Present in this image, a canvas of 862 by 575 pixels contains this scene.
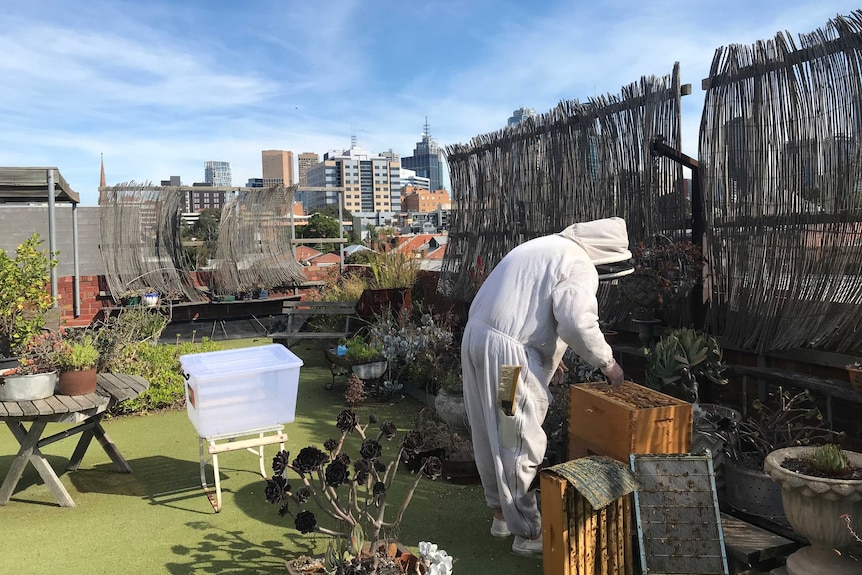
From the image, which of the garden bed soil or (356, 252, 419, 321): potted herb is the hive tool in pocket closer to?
the garden bed soil

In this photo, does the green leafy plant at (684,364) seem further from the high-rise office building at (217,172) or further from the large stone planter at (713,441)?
the high-rise office building at (217,172)

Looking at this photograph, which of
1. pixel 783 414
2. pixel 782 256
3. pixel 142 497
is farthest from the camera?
pixel 142 497

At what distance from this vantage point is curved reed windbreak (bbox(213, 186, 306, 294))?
1216 cm

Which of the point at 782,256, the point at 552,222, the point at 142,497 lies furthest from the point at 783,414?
the point at 142,497

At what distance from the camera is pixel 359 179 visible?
139500mm

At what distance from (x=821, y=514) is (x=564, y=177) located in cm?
424

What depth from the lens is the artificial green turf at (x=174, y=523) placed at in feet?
12.4

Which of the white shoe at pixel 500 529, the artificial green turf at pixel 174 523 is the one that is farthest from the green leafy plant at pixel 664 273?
the white shoe at pixel 500 529

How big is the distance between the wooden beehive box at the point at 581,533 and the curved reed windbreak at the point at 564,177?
270 centimetres

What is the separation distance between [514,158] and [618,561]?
16.7 ft

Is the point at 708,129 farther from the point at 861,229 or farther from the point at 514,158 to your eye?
A: the point at 514,158

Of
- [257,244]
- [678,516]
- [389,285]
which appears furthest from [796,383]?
[257,244]

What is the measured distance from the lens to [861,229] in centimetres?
402

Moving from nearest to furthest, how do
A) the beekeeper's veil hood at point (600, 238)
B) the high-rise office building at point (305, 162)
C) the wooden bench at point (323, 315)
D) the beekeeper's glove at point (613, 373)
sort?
the beekeeper's glove at point (613, 373) → the beekeeper's veil hood at point (600, 238) → the wooden bench at point (323, 315) → the high-rise office building at point (305, 162)
